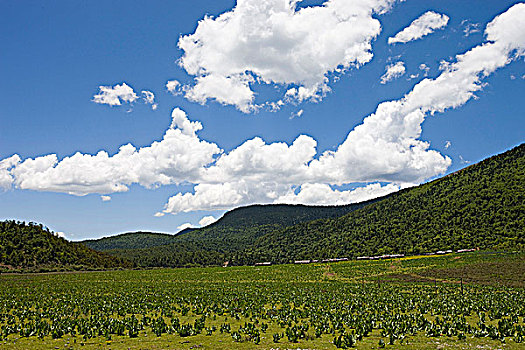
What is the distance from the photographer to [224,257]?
590 feet

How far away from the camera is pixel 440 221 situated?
122m

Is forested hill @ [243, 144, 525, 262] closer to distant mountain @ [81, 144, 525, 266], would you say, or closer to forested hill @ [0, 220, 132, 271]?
distant mountain @ [81, 144, 525, 266]

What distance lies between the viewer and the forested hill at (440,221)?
336 ft

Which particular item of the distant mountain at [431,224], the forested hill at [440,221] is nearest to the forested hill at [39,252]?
the distant mountain at [431,224]

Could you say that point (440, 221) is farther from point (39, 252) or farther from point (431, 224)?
point (39, 252)

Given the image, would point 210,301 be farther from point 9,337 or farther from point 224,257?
point 224,257

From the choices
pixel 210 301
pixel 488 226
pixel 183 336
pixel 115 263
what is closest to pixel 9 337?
pixel 183 336

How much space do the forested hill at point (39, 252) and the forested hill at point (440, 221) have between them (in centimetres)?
6780

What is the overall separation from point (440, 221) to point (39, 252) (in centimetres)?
13016

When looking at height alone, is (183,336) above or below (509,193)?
below

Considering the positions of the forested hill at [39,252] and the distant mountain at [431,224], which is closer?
the forested hill at [39,252]

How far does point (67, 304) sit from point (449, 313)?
29579 millimetres

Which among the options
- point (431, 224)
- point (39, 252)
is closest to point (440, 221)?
point (431, 224)

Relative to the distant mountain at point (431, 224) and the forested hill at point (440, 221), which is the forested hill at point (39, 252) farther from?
the forested hill at point (440, 221)
